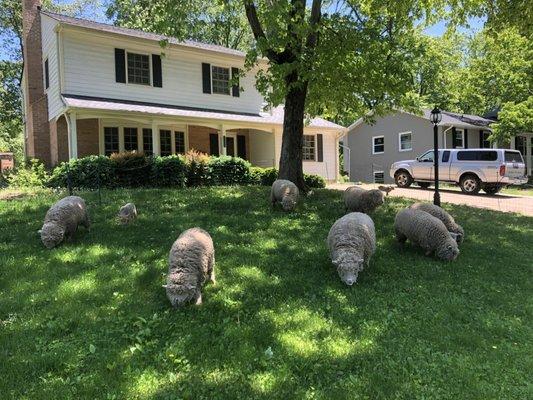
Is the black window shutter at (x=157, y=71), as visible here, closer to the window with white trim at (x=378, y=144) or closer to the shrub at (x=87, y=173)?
the shrub at (x=87, y=173)

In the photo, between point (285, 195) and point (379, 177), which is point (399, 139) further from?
point (285, 195)

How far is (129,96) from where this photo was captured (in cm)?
1956

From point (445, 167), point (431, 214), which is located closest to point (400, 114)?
point (445, 167)

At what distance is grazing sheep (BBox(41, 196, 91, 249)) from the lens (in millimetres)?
7910

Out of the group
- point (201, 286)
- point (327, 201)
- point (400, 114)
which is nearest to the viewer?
point (201, 286)

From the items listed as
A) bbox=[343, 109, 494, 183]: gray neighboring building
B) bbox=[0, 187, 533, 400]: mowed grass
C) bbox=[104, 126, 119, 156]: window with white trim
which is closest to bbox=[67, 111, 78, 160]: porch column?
bbox=[104, 126, 119, 156]: window with white trim

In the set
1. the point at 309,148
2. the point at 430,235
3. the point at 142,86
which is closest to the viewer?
the point at 430,235

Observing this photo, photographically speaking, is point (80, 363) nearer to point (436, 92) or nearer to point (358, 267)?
point (358, 267)

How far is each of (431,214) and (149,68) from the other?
15209 millimetres

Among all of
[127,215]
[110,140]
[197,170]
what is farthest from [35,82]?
[127,215]

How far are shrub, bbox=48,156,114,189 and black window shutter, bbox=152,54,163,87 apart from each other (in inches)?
245

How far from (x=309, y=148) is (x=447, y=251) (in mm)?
17280

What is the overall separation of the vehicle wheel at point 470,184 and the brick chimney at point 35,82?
61.8 feet

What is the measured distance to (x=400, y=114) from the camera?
3080cm
